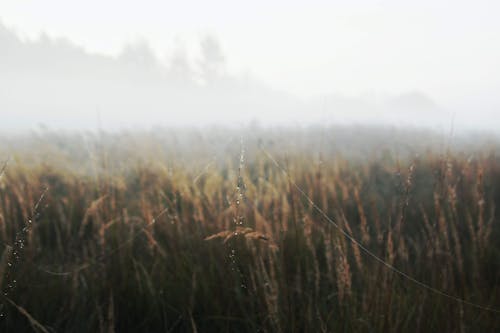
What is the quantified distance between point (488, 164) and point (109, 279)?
4.05 meters

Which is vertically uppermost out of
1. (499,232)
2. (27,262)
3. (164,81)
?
(164,81)

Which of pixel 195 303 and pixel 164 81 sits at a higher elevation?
pixel 164 81

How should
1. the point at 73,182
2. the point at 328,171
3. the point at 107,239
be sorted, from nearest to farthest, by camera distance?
1. the point at 107,239
2. the point at 73,182
3. the point at 328,171

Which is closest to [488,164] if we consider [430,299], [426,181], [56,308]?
[426,181]

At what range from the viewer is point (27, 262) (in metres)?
1.58

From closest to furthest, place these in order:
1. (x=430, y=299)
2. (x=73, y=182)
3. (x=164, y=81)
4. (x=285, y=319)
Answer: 1. (x=285, y=319)
2. (x=430, y=299)
3. (x=73, y=182)
4. (x=164, y=81)

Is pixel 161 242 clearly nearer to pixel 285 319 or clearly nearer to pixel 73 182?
pixel 285 319

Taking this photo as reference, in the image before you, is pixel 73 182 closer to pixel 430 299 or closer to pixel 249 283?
pixel 249 283

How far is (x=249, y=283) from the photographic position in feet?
5.13

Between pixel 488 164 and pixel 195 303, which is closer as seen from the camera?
pixel 195 303

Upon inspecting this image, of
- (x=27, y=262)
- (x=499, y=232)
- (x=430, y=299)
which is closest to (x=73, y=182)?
(x=27, y=262)

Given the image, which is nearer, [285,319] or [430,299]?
[285,319]

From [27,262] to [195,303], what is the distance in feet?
2.52

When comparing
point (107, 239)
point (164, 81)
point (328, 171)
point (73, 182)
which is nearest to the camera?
point (107, 239)
